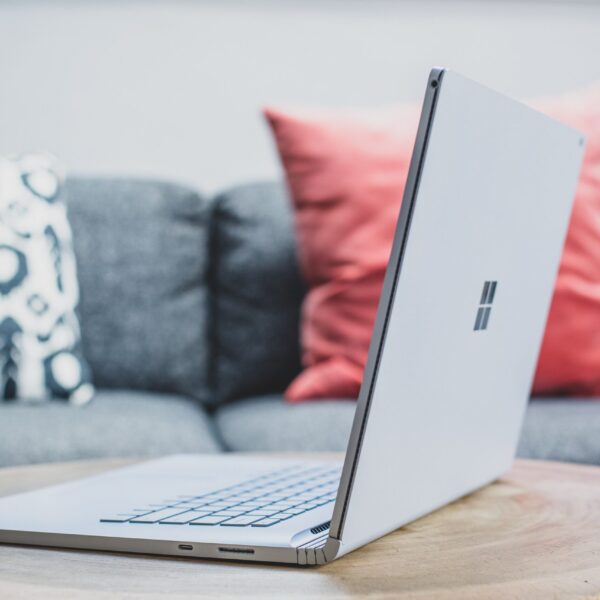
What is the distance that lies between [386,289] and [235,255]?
136 cm

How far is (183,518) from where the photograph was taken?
0.59 meters

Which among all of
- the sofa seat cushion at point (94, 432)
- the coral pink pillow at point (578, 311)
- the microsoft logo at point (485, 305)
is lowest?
the sofa seat cushion at point (94, 432)

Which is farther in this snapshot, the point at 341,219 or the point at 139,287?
the point at 139,287

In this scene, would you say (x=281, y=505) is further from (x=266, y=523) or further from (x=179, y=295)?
(x=179, y=295)

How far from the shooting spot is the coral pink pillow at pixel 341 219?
5.15ft

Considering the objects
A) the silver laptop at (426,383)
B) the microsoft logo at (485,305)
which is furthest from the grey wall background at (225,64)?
the microsoft logo at (485,305)

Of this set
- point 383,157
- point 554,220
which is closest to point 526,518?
point 554,220

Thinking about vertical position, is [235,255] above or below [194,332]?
above

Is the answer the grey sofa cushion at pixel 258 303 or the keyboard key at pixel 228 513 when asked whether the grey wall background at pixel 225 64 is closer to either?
the grey sofa cushion at pixel 258 303

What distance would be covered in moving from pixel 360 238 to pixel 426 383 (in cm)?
102

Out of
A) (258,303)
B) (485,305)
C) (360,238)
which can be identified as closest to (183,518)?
(485,305)

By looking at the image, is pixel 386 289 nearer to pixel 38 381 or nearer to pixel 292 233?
pixel 38 381

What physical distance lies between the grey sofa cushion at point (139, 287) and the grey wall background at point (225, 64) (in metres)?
0.28

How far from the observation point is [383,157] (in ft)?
5.30
